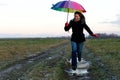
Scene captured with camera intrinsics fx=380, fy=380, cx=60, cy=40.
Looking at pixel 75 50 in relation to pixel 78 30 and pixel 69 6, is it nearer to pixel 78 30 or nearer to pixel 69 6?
pixel 78 30

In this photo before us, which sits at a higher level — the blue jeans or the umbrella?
the umbrella

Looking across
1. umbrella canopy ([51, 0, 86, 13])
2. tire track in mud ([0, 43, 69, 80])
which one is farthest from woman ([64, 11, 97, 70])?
tire track in mud ([0, 43, 69, 80])

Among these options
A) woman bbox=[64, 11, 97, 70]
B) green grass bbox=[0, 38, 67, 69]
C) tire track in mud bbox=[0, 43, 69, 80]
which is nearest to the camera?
woman bbox=[64, 11, 97, 70]

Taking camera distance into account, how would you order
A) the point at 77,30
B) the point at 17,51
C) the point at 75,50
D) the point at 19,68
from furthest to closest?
the point at 17,51 → the point at 19,68 → the point at 75,50 → the point at 77,30

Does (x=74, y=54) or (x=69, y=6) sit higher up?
(x=69, y=6)

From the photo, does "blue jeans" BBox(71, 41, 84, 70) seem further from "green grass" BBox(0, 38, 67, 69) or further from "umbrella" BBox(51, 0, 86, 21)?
"green grass" BBox(0, 38, 67, 69)

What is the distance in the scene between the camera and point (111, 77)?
15.7 metres

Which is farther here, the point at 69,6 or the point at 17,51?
the point at 17,51

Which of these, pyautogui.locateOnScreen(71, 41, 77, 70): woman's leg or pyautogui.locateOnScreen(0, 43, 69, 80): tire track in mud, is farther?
pyautogui.locateOnScreen(0, 43, 69, 80): tire track in mud

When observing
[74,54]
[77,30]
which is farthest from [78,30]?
[74,54]

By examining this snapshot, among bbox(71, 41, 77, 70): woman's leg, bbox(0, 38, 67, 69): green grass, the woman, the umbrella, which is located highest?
the umbrella

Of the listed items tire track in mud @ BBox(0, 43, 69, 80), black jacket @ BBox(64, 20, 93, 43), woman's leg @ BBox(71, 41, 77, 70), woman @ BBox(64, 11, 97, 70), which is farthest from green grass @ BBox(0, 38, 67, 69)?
black jacket @ BBox(64, 20, 93, 43)

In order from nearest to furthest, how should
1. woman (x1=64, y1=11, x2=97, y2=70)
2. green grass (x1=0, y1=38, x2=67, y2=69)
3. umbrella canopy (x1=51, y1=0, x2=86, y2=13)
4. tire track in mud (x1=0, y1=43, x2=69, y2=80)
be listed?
woman (x1=64, y1=11, x2=97, y2=70) < umbrella canopy (x1=51, y1=0, x2=86, y2=13) < tire track in mud (x1=0, y1=43, x2=69, y2=80) < green grass (x1=0, y1=38, x2=67, y2=69)

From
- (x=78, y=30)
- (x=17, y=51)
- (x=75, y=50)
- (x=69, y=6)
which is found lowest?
(x=17, y=51)
